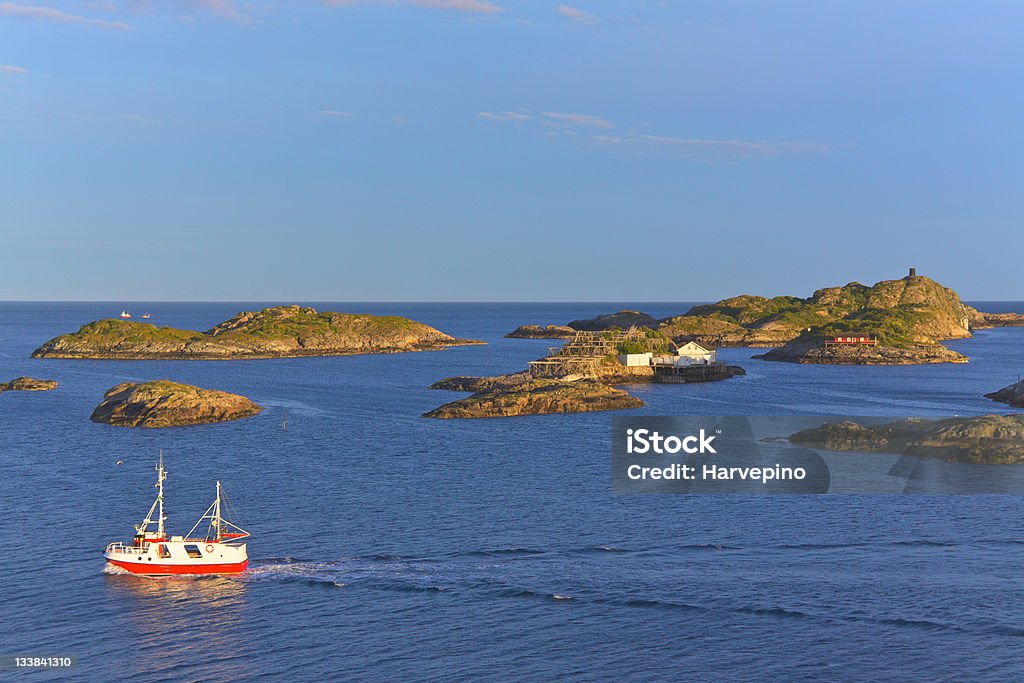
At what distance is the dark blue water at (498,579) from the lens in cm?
5294

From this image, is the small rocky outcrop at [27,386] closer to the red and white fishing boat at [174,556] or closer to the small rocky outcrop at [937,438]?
the red and white fishing boat at [174,556]

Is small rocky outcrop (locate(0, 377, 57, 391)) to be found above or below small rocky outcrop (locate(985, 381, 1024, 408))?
above

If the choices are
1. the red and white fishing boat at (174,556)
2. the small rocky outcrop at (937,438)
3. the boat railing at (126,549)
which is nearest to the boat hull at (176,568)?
the red and white fishing boat at (174,556)

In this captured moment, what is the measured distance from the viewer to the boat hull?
6594cm

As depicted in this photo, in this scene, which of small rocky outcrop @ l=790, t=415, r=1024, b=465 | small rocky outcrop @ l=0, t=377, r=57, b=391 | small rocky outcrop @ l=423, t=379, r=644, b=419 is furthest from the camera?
small rocky outcrop @ l=0, t=377, r=57, b=391

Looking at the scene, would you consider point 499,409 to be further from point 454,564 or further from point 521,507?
point 454,564

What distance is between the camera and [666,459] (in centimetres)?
11375

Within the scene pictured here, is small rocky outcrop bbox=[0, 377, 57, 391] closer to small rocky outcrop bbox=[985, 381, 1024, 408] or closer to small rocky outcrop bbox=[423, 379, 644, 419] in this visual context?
small rocky outcrop bbox=[423, 379, 644, 419]

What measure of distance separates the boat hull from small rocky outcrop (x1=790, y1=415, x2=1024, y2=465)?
67077mm

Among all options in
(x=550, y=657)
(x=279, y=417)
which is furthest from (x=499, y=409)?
(x=550, y=657)

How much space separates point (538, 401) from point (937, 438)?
5726cm

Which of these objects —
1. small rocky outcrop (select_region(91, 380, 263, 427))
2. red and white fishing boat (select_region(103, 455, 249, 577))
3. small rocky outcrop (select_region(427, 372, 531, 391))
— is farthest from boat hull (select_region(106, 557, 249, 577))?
small rocky outcrop (select_region(427, 372, 531, 391))

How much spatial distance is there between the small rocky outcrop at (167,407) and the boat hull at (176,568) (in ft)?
225

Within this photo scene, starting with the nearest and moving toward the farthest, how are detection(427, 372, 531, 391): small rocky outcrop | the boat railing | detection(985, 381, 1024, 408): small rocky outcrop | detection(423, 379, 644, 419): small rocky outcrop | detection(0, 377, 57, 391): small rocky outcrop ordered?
→ the boat railing
detection(423, 379, 644, 419): small rocky outcrop
detection(985, 381, 1024, 408): small rocky outcrop
detection(427, 372, 531, 391): small rocky outcrop
detection(0, 377, 57, 391): small rocky outcrop
